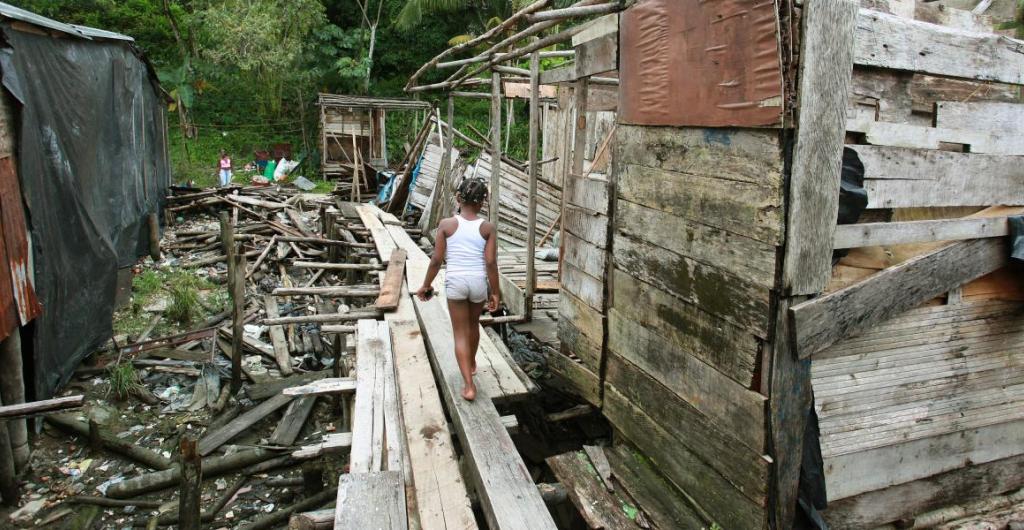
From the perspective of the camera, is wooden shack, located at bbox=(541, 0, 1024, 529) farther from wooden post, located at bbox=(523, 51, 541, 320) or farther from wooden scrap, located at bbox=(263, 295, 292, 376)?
wooden scrap, located at bbox=(263, 295, 292, 376)

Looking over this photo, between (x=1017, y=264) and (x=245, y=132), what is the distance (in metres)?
24.1

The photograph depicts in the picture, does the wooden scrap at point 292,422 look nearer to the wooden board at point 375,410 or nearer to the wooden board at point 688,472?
the wooden board at point 375,410

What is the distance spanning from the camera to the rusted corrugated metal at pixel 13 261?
4992mm

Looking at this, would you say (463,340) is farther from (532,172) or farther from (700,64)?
(700,64)

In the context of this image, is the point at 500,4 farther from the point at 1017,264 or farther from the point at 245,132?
the point at 1017,264

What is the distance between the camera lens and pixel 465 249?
13.4 feet

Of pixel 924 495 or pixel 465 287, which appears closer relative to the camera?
pixel 924 495

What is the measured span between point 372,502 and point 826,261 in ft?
7.77

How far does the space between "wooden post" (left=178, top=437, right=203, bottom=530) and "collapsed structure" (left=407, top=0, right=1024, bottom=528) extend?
2.89m

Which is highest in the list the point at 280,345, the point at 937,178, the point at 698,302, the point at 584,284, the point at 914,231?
the point at 937,178

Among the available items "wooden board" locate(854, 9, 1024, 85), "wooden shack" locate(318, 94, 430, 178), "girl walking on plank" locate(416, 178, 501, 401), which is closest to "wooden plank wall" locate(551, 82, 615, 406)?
"girl walking on plank" locate(416, 178, 501, 401)

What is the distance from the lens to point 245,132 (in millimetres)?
23078

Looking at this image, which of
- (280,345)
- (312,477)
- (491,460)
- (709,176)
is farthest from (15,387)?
(709,176)

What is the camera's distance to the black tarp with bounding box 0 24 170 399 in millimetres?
5902
